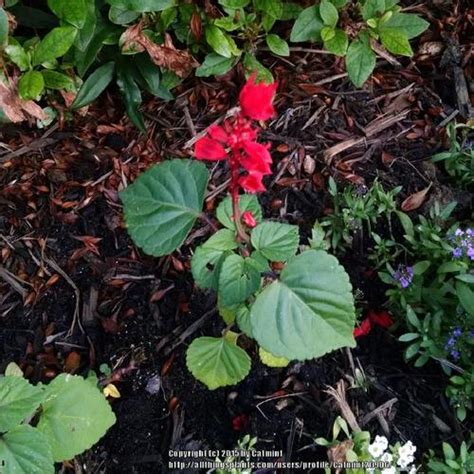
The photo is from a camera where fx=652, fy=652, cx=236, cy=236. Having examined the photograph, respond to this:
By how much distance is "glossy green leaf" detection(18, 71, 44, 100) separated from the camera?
5.67 ft

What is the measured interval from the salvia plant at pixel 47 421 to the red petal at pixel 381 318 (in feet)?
2.33

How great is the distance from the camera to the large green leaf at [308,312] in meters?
1.26

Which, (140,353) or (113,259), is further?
(113,259)

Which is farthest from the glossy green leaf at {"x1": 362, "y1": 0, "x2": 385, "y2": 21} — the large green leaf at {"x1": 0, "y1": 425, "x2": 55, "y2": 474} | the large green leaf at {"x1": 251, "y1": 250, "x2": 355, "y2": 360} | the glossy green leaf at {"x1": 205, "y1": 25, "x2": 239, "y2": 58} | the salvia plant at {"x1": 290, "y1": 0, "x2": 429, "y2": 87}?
the large green leaf at {"x1": 0, "y1": 425, "x2": 55, "y2": 474}

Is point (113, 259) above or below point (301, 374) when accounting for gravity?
above

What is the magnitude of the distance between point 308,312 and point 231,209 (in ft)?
0.97

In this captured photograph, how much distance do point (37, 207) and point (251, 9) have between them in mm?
871

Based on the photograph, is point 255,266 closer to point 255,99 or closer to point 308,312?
point 308,312

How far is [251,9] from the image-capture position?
1.92m

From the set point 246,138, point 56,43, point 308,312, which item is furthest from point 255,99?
point 56,43

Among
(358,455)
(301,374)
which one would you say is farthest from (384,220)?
(358,455)

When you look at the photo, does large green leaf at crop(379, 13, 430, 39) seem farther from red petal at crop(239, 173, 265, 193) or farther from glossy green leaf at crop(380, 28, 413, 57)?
red petal at crop(239, 173, 265, 193)

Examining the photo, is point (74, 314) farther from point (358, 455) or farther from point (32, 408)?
point (358, 455)

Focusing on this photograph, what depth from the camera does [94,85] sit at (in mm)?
1903
